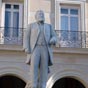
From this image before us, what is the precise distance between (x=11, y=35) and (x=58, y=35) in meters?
2.08

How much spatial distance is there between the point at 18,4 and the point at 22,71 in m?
3.28

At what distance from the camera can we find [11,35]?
1795cm

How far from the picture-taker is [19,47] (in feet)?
56.1

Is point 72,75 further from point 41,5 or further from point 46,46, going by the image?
point 46,46

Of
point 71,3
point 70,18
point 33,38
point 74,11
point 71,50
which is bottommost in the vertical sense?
point 71,50

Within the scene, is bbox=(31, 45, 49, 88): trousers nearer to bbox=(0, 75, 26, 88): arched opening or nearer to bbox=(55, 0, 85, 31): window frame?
bbox=(55, 0, 85, 31): window frame

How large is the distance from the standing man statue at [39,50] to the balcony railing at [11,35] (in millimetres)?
8794

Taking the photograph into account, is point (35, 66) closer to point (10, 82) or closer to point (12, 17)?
point (12, 17)

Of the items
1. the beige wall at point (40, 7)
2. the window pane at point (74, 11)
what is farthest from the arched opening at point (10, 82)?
the window pane at point (74, 11)

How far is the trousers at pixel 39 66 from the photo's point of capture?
8.61 m

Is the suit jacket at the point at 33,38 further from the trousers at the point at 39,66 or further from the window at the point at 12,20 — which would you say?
the window at the point at 12,20

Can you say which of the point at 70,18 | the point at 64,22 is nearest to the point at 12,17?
the point at 64,22

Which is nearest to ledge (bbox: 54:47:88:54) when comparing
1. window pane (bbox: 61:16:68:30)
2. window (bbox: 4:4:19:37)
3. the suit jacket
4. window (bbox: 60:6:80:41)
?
window (bbox: 60:6:80:41)

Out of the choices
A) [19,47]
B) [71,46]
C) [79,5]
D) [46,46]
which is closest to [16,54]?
[19,47]
